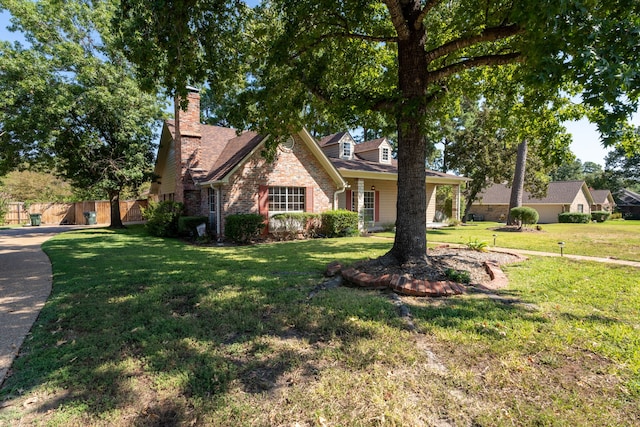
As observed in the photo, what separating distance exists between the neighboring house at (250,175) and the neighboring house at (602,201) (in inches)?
1718

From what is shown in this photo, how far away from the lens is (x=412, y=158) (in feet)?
19.9

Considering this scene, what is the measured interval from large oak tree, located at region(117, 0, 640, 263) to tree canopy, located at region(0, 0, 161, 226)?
1242 cm

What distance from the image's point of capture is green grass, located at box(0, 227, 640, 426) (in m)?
2.41

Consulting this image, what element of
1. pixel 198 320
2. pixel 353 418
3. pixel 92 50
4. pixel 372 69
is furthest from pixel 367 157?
pixel 353 418

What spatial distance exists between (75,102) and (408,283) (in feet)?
60.4

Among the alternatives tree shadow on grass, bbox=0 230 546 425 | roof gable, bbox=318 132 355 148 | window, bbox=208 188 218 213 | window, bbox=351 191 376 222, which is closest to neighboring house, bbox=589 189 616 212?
window, bbox=351 191 376 222

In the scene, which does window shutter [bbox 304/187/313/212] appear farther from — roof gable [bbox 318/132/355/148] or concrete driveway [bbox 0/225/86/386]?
concrete driveway [bbox 0/225/86/386]

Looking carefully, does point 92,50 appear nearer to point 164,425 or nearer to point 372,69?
point 372,69

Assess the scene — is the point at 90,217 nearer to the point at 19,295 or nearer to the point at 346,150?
the point at 346,150

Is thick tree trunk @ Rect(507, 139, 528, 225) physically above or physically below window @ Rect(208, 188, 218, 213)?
above

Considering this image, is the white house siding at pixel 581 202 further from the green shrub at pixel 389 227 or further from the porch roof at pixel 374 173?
the green shrub at pixel 389 227

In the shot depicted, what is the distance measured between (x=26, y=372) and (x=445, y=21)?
1071 centimetres

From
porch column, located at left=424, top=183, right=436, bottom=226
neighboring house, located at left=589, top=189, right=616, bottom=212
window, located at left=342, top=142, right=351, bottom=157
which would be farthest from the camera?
neighboring house, located at left=589, top=189, right=616, bottom=212

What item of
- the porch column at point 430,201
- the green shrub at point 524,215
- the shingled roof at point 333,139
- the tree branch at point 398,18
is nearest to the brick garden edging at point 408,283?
the tree branch at point 398,18
